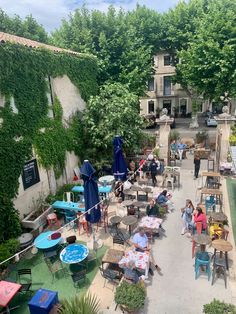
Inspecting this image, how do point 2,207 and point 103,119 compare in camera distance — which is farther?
point 103,119

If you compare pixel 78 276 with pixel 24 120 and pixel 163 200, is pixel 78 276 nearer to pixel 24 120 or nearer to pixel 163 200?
pixel 163 200

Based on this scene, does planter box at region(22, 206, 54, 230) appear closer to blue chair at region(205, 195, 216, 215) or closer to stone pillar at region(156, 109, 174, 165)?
blue chair at region(205, 195, 216, 215)

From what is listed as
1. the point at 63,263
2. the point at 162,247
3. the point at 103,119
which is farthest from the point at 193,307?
the point at 103,119

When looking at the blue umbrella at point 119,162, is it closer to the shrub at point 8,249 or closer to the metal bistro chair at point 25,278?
the shrub at point 8,249

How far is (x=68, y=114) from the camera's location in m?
17.1

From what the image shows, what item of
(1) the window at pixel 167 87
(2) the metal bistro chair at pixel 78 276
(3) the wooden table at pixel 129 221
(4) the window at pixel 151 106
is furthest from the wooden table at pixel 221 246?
(4) the window at pixel 151 106

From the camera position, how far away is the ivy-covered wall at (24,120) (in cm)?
1131

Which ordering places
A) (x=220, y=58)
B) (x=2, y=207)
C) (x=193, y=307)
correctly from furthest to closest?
(x=220, y=58), (x=2, y=207), (x=193, y=307)

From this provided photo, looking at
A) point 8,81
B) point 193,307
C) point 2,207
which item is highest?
point 8,81

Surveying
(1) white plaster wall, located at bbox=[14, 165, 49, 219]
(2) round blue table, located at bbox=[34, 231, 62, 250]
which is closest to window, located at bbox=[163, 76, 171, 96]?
(1) white plaster wall, located at bbox=[14, 165, 49, 219]

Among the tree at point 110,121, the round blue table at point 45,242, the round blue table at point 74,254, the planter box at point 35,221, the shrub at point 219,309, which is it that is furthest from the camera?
the tree at point 110,121

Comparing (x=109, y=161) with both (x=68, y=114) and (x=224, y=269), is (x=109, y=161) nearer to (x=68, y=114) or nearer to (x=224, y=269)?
(x=68, y=114)

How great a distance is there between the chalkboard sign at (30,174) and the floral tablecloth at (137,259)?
6669 millimetres

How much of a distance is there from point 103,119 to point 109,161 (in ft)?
9.44
